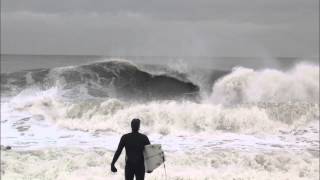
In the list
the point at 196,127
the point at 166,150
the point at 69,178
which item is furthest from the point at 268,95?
the point at 69,178

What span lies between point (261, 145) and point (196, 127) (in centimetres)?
327

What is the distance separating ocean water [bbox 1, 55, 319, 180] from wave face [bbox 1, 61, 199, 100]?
5cm

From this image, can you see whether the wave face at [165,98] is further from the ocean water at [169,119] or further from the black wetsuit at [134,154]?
the black wetsuit at [134,154]

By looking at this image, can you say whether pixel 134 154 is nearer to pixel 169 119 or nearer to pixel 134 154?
pixel 134 154

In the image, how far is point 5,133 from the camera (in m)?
16.2

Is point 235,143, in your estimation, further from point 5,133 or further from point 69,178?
point 5,133

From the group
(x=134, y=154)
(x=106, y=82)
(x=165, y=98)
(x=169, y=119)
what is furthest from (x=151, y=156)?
(x=106, y=82)

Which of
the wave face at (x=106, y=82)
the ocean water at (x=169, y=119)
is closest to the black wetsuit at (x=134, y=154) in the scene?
the ocean water at (x=169, y=119)

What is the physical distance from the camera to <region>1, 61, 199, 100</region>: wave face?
23953 mm

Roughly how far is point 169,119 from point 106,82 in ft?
29.0

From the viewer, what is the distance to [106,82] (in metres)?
26.0

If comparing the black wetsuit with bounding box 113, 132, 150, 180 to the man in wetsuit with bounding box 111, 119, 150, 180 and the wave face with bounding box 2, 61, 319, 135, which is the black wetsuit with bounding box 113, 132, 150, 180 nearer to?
the man in wetsuit with bounding box 111, 119, 150, 180

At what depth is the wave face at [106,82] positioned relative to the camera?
2395cm

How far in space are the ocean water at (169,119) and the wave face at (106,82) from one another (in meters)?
0.05
